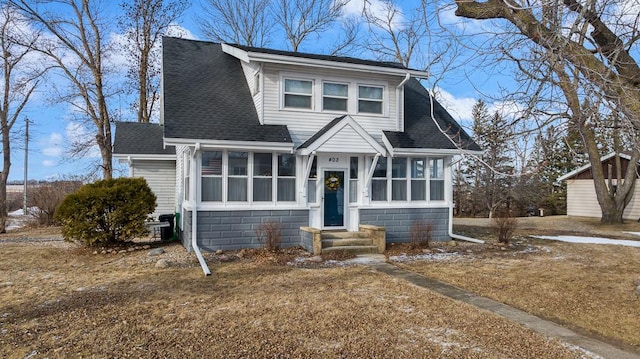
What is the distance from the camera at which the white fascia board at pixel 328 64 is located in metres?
11.4

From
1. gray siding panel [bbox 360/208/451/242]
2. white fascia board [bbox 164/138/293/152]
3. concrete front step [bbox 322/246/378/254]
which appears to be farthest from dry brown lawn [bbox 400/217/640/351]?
white fascia board [bbox 164/138/293/152]

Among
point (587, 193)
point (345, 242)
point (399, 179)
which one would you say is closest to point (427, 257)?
point (345, 242)

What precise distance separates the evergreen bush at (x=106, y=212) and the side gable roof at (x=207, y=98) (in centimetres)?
218

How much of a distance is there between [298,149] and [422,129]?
4.47 meters

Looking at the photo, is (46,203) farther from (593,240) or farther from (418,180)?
(593,240)

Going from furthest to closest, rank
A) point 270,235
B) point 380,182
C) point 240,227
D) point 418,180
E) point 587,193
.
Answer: point 587,193, point 418,180, point 380,182, point 240,227, point 270,235

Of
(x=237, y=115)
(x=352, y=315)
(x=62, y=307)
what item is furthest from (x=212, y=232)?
(x=352, y=315)

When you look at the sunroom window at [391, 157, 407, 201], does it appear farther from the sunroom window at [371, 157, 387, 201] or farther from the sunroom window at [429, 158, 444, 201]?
the sunroom window at [429, 158, 444, 201]

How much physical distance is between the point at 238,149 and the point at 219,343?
22.5 feet

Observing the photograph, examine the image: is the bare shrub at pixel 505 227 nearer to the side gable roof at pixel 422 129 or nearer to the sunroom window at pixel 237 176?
the side gable roof at pixel 422 129

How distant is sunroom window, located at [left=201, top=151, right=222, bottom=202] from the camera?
10922 mm

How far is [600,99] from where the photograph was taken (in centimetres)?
523

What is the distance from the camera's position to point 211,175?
11.0 metres

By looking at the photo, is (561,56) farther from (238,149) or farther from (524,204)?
(524,204)
